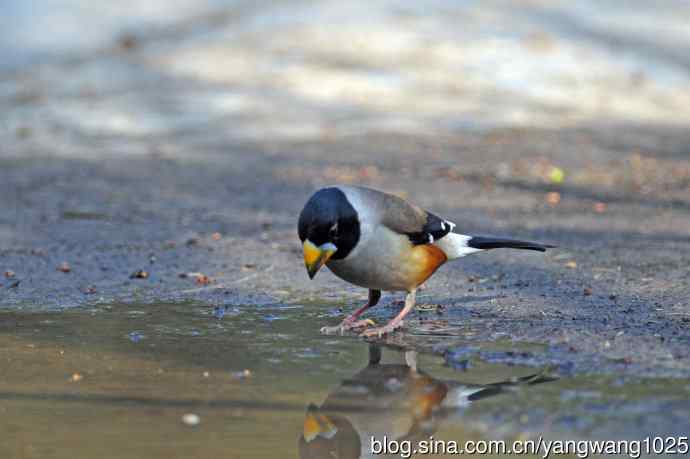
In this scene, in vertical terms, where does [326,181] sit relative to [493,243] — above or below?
below

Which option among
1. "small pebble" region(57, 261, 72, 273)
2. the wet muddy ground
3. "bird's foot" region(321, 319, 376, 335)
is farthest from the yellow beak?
"small pebble" region(57, 261, 72, 273)

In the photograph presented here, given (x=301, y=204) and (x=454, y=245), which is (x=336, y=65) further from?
(x=454, y=245)

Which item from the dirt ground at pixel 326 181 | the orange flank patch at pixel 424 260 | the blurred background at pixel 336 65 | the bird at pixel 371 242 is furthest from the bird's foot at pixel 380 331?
the blurred background at pixel 336 65

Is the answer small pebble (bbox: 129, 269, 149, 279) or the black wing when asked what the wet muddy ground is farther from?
the black wing

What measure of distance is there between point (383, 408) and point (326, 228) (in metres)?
1.13

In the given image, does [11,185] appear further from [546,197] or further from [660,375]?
[660,375]

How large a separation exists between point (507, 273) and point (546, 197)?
3.55m

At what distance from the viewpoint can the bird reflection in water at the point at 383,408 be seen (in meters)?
4.29

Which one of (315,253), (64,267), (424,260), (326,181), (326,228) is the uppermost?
(326,228)

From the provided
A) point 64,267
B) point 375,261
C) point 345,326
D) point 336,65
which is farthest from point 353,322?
point 336,65

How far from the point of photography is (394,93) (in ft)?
51.2

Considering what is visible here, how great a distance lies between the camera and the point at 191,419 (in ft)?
14.6

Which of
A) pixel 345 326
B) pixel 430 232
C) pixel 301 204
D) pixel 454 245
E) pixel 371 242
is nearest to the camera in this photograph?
pixel 371 242

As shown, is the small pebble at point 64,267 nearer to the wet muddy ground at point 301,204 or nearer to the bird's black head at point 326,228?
the wet muddy ground at point 301,204
